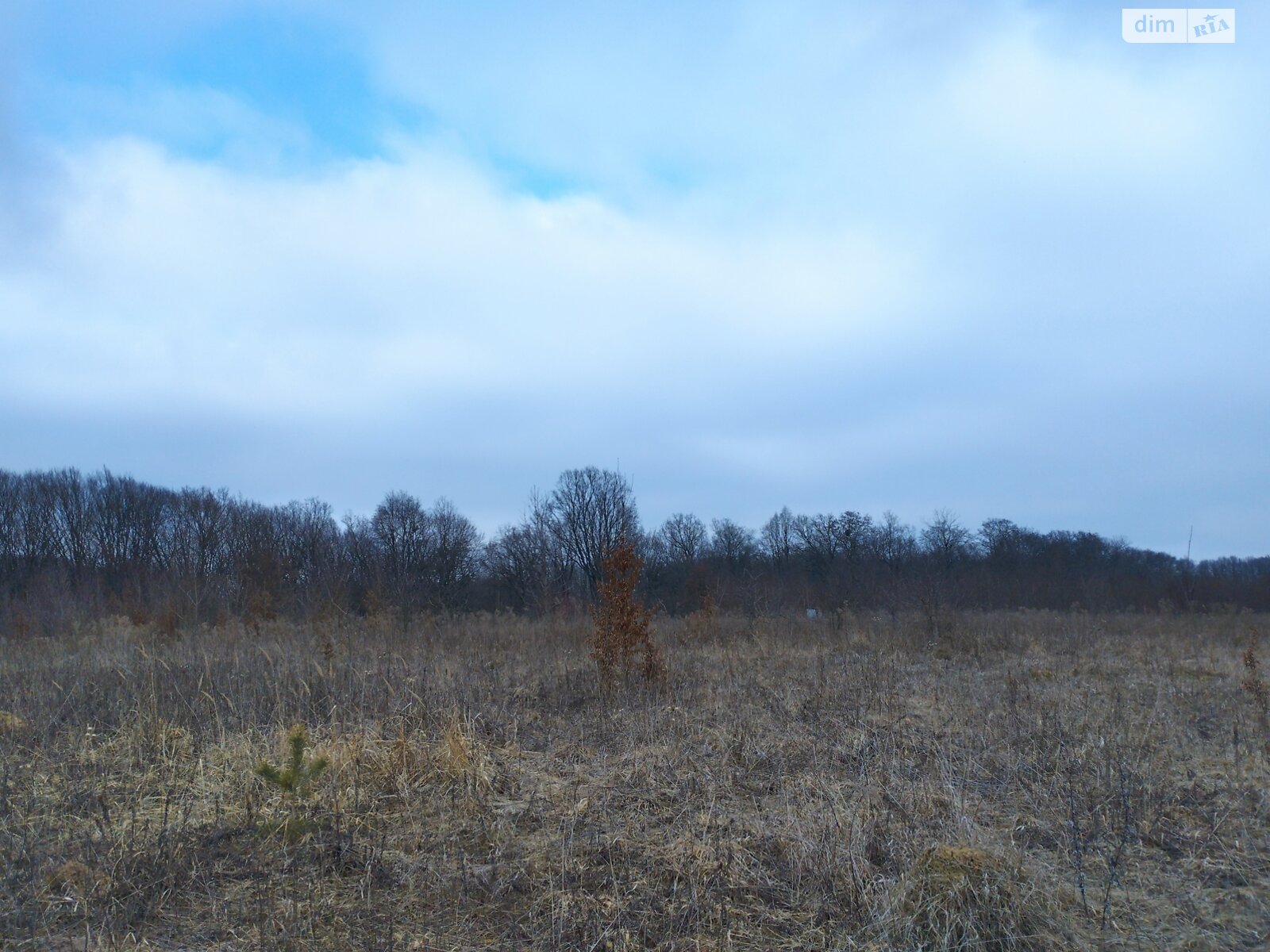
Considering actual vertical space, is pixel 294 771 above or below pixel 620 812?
above

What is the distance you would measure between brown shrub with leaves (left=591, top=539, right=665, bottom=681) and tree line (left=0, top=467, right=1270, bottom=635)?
0.38 meters

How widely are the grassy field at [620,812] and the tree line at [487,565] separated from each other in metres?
3.55

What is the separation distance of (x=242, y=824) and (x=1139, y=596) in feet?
92.8

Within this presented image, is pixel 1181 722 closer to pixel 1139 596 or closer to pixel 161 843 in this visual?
pixel 161 843

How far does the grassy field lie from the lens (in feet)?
11.4

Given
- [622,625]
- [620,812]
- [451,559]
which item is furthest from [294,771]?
[451,559]

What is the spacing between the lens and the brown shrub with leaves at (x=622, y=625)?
919cm

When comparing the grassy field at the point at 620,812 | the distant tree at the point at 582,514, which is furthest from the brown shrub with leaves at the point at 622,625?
the distant tree at the point at 582,514

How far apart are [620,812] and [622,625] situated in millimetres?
4365

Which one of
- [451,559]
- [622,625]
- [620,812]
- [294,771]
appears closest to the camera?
[294,771]

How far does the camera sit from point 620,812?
491 cm

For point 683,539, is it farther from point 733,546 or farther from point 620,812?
point 620,812

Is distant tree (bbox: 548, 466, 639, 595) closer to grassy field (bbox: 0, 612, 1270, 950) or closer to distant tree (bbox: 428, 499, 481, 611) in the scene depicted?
distant tree (bbox: 428, 499, 481, 611)

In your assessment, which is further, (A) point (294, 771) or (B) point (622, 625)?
(B) point (622, 625)
